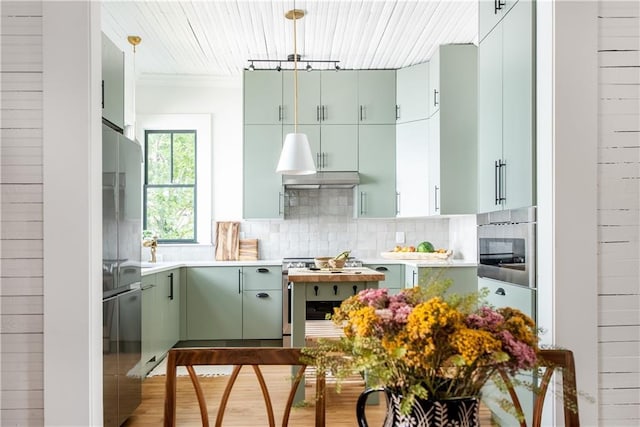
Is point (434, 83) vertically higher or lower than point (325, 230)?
higher

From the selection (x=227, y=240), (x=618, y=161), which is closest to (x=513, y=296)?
(x=618, y=161)

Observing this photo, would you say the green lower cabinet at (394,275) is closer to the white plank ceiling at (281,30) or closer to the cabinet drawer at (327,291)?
the cabinet drawer at (327,291)

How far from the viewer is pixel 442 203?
501cm

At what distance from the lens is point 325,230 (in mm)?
6066

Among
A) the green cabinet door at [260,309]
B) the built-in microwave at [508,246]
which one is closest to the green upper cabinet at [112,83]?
the built-in microwave at [508,246]

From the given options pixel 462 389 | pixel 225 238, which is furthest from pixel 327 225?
pixel 462 389

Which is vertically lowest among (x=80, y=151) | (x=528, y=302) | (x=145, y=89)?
(x=528, y=302)

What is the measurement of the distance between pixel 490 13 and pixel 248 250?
369 cm

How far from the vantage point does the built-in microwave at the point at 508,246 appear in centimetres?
252

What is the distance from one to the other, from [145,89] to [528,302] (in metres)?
4.76

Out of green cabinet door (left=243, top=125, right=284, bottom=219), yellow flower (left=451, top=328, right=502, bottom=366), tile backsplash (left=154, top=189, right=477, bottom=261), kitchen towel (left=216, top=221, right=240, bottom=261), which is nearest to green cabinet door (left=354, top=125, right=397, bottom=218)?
tile backsplash (left=154, top=189, right=477, bottom=261)

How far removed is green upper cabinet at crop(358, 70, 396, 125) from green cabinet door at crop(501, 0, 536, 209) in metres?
2.87

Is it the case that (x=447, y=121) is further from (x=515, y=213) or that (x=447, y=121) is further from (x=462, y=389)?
(x=462, y=389)

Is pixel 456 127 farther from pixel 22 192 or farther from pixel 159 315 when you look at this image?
pixel 22 192
